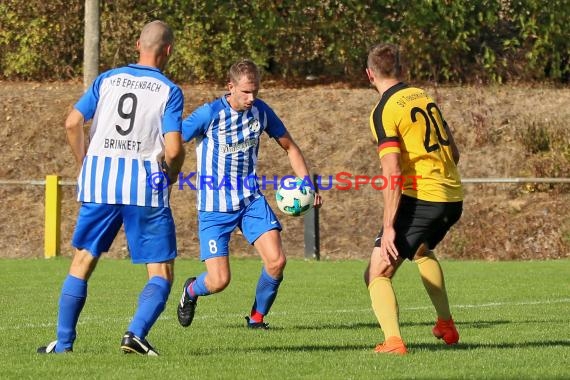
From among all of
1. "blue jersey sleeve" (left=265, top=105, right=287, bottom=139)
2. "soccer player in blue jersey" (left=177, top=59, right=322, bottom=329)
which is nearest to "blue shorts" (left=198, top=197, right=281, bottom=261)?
"soccer player in blue jersey" (left=177, top=59, right=322, bottom=329)

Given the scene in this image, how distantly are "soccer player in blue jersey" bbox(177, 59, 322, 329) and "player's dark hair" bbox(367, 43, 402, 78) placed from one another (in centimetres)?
197

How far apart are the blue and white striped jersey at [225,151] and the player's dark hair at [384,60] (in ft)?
6.58

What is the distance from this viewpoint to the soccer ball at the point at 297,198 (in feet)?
31.9

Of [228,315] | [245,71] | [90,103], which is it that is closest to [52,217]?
[228,315]

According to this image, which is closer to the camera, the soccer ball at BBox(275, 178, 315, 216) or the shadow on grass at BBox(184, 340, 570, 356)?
the shadow on grass at BBox(184, 340, 570, 356)

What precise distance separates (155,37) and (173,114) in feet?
1.54

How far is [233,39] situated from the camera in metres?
25.0

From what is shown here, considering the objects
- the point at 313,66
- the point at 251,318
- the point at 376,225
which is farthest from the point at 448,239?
the point at 251,318

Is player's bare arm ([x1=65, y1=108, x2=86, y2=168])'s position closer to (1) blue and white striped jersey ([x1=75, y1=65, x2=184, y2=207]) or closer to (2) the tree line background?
(1) blue and white striped jersey ([x1=75, y1=65, x2=184, y2=207])

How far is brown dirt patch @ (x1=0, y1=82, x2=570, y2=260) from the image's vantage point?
20359mm

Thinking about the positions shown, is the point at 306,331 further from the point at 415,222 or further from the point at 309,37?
the point at 309,37

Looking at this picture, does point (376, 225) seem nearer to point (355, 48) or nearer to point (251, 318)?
point (355, 48)

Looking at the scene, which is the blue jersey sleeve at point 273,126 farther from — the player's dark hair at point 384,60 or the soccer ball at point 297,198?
the player's dark hair at point 384,60

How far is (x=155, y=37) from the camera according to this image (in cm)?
741
